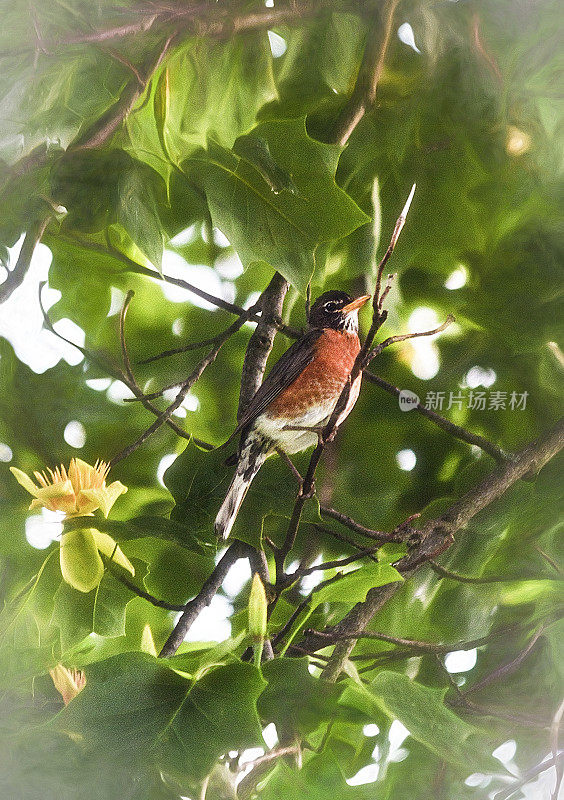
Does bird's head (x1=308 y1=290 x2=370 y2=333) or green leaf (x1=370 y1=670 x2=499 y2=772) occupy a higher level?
bird's head (x1=308 y1=290 x2=370 y2=333)

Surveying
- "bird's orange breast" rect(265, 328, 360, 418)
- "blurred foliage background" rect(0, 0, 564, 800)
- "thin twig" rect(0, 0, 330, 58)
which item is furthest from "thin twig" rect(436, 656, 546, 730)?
"thin twig" rect(0, 0, 330, 58)

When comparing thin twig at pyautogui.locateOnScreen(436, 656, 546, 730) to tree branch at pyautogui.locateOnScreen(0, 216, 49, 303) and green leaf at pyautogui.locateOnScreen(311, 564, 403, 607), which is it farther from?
tree branch at pyautogui.locateOnScreen(0, 216, 49, 303)

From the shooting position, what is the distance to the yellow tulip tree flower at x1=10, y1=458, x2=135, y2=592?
239mm

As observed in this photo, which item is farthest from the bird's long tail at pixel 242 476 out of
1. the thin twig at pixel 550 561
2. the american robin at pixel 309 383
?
the thin twig at pixel 550 561

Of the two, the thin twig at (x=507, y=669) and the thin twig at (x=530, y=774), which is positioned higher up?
the thin twig at (x=507, y=669)

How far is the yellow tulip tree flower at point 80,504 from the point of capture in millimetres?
239

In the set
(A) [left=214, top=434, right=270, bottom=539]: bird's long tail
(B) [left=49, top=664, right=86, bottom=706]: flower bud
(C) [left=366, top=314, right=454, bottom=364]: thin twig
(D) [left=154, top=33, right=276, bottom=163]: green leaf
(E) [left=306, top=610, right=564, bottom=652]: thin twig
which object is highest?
(D) [left=154, top=33, right=276, bottom=163]: green leaf

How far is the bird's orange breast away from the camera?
23 centimetres

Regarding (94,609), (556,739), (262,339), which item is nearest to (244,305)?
(262,339)

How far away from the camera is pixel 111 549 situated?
0.24m

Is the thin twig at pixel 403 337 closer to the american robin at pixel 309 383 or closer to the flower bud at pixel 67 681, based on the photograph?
the american robin at pixel 309 383

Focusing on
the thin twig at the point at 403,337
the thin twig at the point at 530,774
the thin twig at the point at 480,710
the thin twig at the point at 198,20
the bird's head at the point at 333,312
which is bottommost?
the thin twig at the point at 530,774

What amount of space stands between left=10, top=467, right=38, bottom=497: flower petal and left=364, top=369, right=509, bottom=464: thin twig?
116mm

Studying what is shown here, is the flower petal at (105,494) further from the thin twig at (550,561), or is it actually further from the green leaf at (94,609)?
the thin twig at (550,561)
